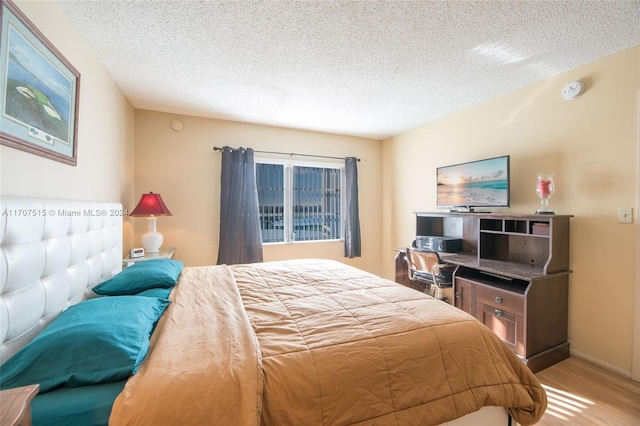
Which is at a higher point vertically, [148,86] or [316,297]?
[148,86]

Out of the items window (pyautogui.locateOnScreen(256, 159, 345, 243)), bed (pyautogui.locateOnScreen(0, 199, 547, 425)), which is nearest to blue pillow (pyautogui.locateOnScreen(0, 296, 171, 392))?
bed (pyautogui.locateOnScreen(0, 199, 547, 425))

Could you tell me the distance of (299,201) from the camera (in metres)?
4.15

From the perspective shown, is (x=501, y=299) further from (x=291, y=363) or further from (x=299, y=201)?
(x=299, y=201)

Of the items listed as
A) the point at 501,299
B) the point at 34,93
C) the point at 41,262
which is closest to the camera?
the point at 41,262

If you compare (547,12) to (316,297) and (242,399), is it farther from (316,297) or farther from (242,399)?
(242,399)

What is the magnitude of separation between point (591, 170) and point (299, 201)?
10.6 ft

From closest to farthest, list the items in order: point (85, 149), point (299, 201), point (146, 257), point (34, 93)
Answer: point (34, 93)
point (85, 149)
point (146, 257)
point (299, 201)

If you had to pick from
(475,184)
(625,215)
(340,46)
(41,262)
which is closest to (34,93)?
(41,262)

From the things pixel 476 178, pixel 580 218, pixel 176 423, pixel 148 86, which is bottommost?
pixel 176 423

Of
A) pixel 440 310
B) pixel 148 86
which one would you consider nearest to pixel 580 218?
pixel 440 310

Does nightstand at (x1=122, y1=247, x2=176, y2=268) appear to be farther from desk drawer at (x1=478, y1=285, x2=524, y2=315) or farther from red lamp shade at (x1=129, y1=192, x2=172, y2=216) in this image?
desk drawer at (x1=478, y1=285, x2=524, y2=315)

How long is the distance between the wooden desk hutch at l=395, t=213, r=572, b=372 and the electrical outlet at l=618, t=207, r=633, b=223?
0.29 metres

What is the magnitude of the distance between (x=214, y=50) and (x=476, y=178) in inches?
111

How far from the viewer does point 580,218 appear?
2.31 metres
